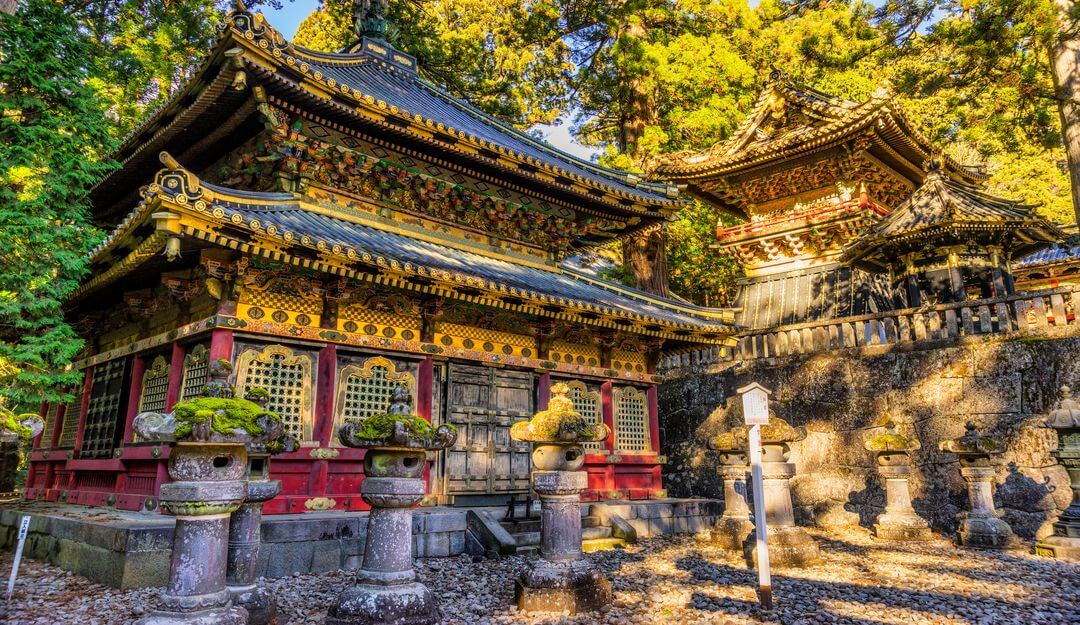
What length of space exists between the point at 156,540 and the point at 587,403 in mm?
8236

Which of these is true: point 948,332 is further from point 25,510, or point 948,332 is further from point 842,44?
point 25,510

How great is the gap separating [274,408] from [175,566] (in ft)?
15.6

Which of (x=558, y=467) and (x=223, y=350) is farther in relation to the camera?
(x=223, y=350)

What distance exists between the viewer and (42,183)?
8.45 metres

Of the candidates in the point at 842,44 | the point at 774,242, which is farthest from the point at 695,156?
the point at 842,44

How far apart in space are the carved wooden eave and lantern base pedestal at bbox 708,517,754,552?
4003 millimetres

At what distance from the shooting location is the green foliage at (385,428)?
576 centimetres

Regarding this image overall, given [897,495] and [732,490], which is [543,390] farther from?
[897,495]

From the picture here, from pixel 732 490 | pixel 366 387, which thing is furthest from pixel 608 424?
pixel 366 387

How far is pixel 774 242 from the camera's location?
1886 centimetres

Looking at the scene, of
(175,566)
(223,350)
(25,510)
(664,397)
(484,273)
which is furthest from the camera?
(664,397)

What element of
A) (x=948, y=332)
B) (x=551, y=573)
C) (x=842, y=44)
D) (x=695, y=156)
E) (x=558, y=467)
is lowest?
(x=551, y=573)

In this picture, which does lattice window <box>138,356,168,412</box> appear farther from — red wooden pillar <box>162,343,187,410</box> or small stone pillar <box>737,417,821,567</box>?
small stone pillar <box>737,417,821,567</box>

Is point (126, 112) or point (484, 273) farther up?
point (126, 112)
